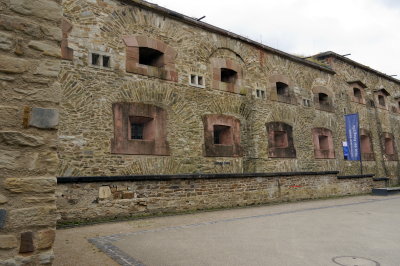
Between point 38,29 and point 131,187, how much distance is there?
4.80 metres

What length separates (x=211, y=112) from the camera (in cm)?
1124

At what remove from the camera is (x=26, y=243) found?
2.43 meters

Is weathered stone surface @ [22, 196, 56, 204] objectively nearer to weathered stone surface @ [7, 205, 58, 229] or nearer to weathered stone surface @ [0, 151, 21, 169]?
weathered stone surface @ [7, 205, 58, 229]

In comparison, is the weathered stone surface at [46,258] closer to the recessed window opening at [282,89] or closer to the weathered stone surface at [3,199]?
the weathered stone surface at [3,199]

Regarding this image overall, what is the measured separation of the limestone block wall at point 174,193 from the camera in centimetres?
626

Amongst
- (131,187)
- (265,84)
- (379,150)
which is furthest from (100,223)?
(379,150)

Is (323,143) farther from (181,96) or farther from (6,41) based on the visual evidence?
(6,41)

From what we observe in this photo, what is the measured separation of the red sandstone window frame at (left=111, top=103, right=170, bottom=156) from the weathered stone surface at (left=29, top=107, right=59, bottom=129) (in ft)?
19.9

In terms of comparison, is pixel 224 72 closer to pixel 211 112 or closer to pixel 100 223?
pixel 211 112

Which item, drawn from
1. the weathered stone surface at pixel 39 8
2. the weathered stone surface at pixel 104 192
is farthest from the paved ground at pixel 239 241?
the weathered stone surface at pixel 39 8

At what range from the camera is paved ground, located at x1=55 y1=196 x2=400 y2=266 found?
3.68m

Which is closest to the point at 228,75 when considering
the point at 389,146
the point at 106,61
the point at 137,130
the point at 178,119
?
the point at 178,119

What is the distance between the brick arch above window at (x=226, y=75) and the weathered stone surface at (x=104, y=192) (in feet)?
20.8

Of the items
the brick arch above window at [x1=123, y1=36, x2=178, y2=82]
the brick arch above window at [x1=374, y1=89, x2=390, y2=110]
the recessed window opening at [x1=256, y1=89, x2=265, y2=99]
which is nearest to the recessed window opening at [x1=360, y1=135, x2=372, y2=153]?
the brick arch above window at [x1=374, y1=89, x2=390, y2=110]
